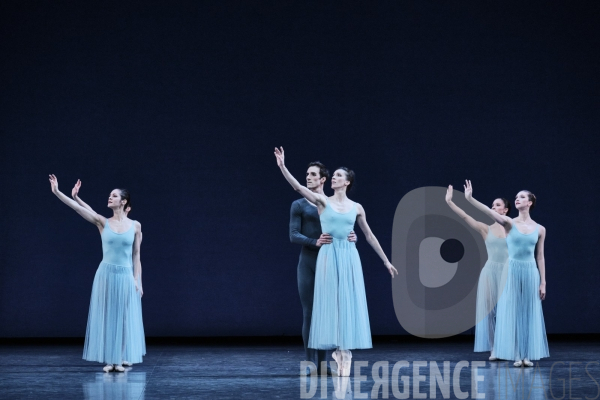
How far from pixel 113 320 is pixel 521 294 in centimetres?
278

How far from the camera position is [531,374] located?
4.56m

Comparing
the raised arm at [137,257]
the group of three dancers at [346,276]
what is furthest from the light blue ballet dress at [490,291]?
the raised arm at [137,257]

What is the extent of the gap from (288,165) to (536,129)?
7.83 ft

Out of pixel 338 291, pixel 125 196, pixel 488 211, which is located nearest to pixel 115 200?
pixel 125 196

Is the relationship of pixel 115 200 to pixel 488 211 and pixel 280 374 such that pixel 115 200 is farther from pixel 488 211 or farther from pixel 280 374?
pixel 488 211

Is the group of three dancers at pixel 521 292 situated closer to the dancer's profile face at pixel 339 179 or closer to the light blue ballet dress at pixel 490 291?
the light blue ballet dress at pixel 490 291

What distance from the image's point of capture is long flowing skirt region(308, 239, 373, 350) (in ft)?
14.2

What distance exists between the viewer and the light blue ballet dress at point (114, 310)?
4.82 m

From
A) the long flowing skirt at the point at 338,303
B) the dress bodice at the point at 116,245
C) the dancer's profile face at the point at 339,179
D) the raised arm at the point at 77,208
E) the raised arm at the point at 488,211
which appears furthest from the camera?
the raised arm at the point at 488,211

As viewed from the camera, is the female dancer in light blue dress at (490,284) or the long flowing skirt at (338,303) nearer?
the long flowing skirt at (338,303)

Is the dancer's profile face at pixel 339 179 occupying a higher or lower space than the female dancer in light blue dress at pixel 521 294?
higher

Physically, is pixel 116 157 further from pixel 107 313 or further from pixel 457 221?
pixel 457 221

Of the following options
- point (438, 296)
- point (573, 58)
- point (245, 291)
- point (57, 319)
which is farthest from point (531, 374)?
point (57, 319)

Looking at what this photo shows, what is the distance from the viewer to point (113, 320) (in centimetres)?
487
